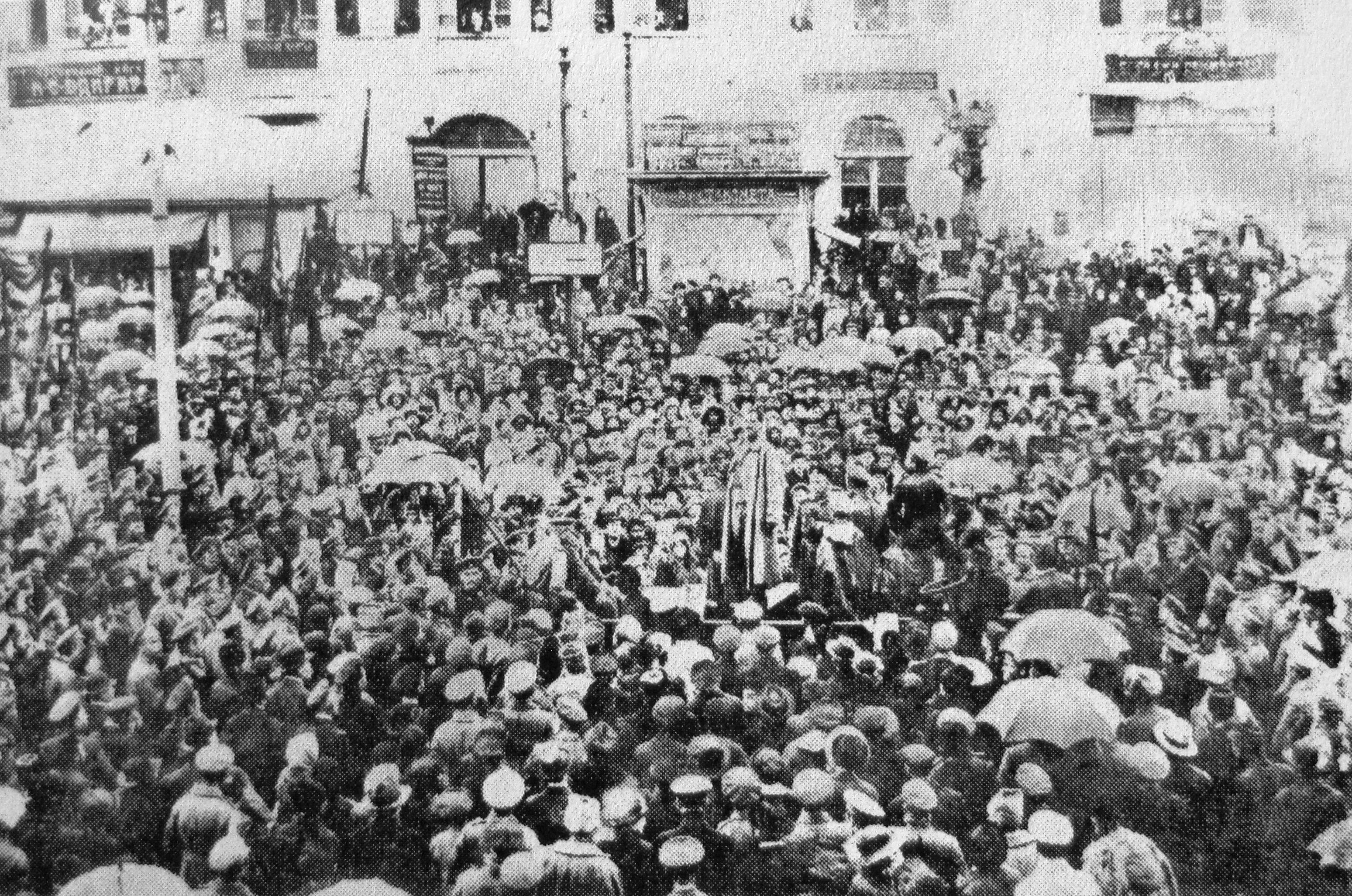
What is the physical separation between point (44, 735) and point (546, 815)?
261 centimetres

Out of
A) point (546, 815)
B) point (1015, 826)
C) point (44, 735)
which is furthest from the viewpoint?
point (44, 735)

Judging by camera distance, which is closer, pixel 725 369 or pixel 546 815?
pixel 546 815

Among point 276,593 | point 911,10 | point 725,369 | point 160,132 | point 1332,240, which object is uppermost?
point 911,10

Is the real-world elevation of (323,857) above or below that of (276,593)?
below

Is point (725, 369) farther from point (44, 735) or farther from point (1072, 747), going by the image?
point (44, 735)

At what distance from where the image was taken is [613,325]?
765 cm

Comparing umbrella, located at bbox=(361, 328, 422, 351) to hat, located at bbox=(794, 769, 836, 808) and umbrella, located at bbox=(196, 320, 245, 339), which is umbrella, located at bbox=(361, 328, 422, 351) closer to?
umbrella, located at bbox=(196, 320, 245, 339)

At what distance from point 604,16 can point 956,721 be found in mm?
3987

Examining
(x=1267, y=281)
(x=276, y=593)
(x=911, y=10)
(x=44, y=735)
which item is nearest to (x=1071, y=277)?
(x=1267, y=281)

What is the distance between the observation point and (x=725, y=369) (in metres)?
7.55

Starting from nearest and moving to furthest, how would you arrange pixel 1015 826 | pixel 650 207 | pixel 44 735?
1. pixel 1015 826
2. pixel 44 735
3. pixel 650 207

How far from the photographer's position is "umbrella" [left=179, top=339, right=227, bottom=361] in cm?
758

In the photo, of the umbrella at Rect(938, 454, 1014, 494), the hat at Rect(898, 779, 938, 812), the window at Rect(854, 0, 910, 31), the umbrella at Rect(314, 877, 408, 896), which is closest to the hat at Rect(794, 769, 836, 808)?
the hat at Rect(898, 779, 938, 812)

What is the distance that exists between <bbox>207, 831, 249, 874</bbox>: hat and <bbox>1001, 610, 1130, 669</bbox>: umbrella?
11.7 feet
